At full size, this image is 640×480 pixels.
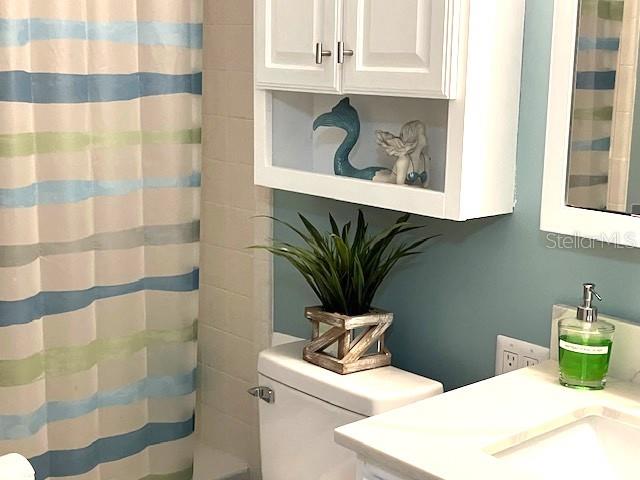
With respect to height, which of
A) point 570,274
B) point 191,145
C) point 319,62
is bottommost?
point 570,274

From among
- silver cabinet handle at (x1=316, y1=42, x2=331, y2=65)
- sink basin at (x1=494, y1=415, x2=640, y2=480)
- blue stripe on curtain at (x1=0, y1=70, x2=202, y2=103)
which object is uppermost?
silver cabinet handle at (x1=316, y1=42, x2=331, y2=65)

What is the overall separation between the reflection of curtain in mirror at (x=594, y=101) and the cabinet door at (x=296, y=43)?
45 cm

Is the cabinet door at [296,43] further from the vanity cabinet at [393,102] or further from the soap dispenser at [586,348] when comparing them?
the soap dispenser at [586,348]

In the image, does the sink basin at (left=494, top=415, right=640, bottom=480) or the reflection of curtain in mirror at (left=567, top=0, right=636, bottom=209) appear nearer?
the sink basin at (left=494, top=415, right=640, bottom=480)

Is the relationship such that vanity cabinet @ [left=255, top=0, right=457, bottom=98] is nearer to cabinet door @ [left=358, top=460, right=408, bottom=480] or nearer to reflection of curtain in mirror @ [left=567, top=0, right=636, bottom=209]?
reflection of curtain in mirror @ [left=567, top=0, right=636, bottom=209]

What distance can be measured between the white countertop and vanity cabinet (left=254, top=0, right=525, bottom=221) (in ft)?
1.06

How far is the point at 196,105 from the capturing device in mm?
2215

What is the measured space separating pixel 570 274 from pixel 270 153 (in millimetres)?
693

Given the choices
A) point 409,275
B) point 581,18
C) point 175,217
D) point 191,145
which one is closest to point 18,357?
point 175,217

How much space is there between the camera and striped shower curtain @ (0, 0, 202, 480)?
193 cm

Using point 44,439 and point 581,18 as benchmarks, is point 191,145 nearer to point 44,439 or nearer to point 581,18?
point 44,439

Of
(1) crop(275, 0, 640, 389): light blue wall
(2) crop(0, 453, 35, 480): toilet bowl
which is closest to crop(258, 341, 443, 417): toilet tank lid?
(1) crop(275, 0, 640, 389): light blue wall

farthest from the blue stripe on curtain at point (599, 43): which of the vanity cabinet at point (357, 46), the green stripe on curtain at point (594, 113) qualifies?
the vanity cabinet at point (357, 46)

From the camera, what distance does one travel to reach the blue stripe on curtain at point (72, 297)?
195 centimetres
